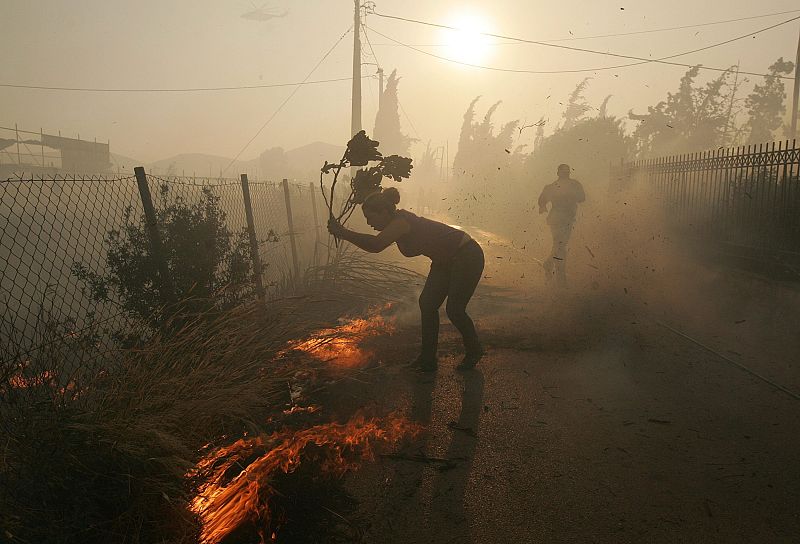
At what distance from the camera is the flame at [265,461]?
273cm

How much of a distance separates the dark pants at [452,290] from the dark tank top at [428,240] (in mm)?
89

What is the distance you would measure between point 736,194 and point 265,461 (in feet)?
37.2

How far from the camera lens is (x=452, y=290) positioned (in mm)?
4965

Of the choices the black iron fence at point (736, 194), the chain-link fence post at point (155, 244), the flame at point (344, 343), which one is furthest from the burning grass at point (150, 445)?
the black iron fence at point (736, 194)

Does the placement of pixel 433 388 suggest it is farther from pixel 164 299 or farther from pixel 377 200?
pixel 164 299

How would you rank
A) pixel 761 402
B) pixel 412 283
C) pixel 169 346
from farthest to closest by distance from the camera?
pixel 412 283
pixel 761 402
pixel 169 346

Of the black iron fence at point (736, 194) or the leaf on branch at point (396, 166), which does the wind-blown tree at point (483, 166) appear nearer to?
the black iron fence at point (736, 194)

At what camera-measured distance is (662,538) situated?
2.56 meters

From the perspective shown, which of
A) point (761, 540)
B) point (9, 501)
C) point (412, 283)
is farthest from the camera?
point (412, 283)

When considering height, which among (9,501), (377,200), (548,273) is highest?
(377,200)

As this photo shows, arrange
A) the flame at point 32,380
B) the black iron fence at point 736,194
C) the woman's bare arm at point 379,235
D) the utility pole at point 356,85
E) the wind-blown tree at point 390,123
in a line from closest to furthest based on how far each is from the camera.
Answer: the flame at point 32,380 → the woman's bare arm at point 379,235 → the black iron fence at point 736,194 → the utility pole at point 356,85 → the wind-blown tree at point 390,123

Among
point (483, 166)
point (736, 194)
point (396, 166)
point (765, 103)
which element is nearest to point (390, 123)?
point (483, 166)

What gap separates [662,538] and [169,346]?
3267 millimetres

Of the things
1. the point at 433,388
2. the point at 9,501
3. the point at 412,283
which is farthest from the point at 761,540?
the point at 412,283
